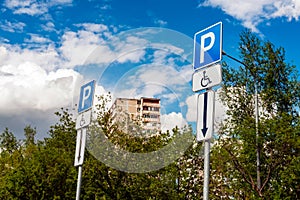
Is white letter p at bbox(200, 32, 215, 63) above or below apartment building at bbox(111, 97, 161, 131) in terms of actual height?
below

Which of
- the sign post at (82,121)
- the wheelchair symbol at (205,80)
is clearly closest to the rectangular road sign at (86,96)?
the sign post at (82,121)

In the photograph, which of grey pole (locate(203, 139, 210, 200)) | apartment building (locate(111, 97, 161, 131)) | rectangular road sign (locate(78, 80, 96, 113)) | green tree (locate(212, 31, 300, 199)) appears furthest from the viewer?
green tree (locate(212, 31, 300, 199))

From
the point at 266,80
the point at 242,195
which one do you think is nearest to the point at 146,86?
the point at 242,195

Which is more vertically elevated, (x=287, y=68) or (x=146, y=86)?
(x=287, y=68)

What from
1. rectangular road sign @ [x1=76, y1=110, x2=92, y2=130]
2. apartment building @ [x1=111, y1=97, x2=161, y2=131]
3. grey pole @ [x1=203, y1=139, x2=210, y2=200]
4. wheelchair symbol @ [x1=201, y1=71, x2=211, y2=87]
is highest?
apartment building @ [x1=111, y1=97, x2=161, y2=131]

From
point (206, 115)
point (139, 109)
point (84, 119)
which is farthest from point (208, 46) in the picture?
point (139, 109)

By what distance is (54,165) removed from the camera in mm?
21906

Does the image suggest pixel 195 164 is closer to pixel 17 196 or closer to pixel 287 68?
pixel 17 196

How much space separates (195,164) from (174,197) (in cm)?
220

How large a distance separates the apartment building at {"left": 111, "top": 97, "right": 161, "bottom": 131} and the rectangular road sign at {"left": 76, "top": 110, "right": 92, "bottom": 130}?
59.3 inches

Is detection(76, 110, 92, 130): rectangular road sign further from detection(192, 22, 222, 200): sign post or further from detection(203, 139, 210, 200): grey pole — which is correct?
detection(203, 139, 210, 200): grey pole

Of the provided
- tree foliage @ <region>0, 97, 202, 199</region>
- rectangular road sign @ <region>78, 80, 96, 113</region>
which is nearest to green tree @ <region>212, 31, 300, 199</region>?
tree foliage @ <region>0, 97, 202, 199</region>

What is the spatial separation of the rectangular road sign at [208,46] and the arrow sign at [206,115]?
45cm

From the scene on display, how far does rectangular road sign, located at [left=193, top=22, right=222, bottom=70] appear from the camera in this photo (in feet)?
20.1
